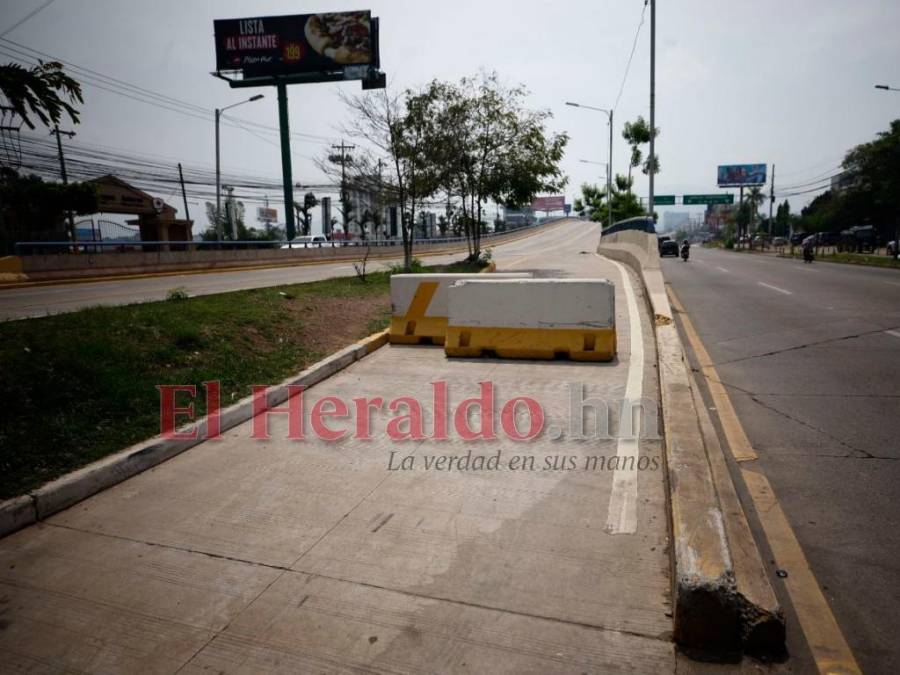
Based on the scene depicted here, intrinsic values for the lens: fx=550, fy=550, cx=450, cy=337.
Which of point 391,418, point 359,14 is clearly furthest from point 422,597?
point 359,14

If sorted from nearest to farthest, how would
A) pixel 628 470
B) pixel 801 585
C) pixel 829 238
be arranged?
pixel 801 585
pixel 628 470
pixel 829 238

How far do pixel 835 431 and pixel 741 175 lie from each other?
99959 mm

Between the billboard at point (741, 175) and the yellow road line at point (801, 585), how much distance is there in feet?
323

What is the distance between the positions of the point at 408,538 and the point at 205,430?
2477mm

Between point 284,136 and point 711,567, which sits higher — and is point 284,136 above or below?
above

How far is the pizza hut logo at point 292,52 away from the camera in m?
44.1

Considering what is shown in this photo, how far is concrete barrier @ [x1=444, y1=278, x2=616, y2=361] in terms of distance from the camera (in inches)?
269

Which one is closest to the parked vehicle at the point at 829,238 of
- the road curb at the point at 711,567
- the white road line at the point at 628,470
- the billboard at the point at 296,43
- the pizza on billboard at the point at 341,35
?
the pizza on billboard at the point at 341,35

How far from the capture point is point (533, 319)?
701 cm

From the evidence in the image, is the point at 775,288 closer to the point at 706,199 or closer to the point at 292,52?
the point at 292,52

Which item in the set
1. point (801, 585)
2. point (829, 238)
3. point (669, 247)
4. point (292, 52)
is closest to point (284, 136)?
point (292, 52)

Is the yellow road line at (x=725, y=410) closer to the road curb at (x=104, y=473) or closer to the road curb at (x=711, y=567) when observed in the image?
the road curb at (x=711, y=567)

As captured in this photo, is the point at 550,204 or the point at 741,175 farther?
the point at 550,204

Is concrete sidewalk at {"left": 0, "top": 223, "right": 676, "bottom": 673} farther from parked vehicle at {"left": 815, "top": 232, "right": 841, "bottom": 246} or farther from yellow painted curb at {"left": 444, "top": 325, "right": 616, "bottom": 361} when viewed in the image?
parked vehicle at {"left": 815, "top": 232, "right": 841, "bottom": 246}
